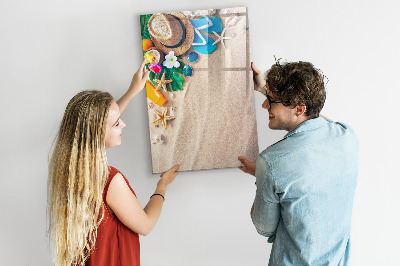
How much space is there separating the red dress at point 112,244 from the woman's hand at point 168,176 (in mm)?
237

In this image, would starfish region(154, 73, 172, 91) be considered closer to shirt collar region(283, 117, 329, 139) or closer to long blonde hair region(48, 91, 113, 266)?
long blonde hair region(48, 91, 113, 266)

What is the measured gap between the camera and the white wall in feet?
5.23

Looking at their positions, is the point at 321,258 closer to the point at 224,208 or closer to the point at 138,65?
the point at 224,208

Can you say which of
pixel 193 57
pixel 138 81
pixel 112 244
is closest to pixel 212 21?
pixel 193 57

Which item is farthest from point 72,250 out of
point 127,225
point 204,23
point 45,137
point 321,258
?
point 204,23

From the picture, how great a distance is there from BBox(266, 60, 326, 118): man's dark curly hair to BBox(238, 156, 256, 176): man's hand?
39 cm

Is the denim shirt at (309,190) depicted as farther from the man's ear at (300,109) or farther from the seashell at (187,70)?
the seashell at (187,70)

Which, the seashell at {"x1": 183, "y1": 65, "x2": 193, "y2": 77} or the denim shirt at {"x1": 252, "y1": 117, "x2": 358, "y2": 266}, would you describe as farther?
the seashell at {"x1": 183, "y1": 65, "x2": 193, "y2": 77}

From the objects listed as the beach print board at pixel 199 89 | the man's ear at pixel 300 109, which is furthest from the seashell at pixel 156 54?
the man's ear at pixel 300 109

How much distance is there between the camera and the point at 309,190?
1.20 m

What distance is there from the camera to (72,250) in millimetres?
1311

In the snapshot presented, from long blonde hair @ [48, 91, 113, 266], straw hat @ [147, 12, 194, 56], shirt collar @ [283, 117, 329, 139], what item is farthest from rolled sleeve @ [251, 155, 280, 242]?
straw hat @ [147, 12, 194, 56]

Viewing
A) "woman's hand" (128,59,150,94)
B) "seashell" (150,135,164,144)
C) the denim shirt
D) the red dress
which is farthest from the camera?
"seashell" (150,135,164,144)

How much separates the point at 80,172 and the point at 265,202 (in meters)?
0.60
